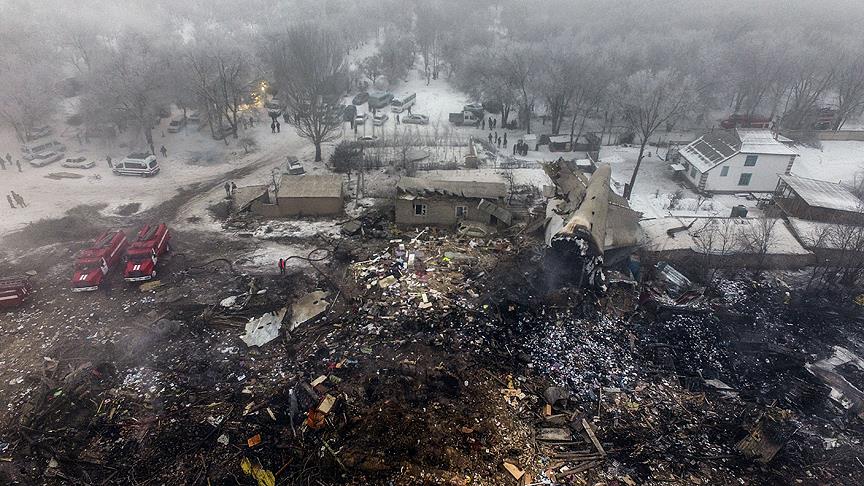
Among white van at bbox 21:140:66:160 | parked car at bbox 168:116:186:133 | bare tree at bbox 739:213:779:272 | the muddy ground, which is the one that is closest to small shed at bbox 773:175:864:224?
bare tree at bbox 739:213:779:272

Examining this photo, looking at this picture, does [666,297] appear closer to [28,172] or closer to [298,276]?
[298,276]

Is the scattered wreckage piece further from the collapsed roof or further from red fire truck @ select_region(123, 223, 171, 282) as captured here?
the collapsed roof

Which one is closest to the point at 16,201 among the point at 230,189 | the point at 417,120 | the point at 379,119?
the point at 230,189

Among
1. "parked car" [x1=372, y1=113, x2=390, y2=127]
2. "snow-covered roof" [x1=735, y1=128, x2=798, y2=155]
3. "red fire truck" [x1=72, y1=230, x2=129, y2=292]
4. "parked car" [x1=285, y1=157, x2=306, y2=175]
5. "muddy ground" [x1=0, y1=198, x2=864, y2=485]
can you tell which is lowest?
"muddy ground" [x1=0, y1=198, x2=864, y2=485]

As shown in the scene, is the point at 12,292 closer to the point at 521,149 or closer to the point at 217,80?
the point at 217,80

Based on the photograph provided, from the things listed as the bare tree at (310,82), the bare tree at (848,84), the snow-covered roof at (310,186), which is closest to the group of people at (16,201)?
the snow-covered roof at (310,186)

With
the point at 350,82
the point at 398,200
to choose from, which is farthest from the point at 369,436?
the point at 350,82

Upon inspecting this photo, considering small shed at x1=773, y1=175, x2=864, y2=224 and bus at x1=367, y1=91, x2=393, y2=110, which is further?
bus at x1=367, y1=91, x2=393, y2=110
